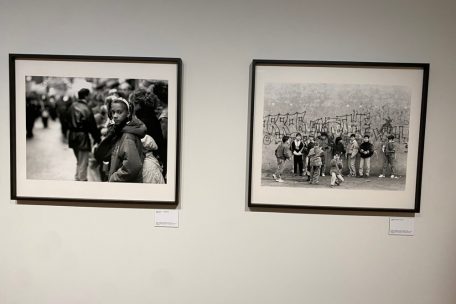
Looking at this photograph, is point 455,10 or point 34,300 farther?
point 34,300

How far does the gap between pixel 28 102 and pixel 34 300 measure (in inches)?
34.0

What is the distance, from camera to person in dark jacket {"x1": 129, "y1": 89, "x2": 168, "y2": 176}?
124 centimetres

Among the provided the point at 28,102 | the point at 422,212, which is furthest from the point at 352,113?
the point at 28,102

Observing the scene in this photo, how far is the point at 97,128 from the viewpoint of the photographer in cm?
126

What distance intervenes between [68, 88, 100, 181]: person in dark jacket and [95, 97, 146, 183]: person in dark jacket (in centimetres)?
5

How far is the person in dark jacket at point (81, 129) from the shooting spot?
1248mm

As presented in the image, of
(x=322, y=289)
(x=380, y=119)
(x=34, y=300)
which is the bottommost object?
(x=34, y=300)

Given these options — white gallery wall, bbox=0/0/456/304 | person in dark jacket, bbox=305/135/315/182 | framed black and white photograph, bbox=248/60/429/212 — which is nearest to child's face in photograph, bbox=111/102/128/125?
white gallery wall, bbox=0/0/456/304

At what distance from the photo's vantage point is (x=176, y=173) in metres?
1.26

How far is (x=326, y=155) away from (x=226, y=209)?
473 millimetres

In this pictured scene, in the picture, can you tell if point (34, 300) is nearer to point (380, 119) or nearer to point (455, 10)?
point (380, 119)

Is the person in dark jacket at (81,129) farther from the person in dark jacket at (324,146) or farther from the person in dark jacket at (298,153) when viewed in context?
the person in dark jacket at (324,146)

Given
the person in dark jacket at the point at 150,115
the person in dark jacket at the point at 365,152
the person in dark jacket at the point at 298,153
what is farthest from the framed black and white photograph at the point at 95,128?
the person in dark jacket at the point at 365,152
